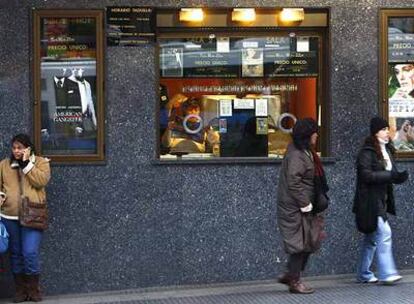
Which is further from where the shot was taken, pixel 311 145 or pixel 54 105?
pixel 54 105

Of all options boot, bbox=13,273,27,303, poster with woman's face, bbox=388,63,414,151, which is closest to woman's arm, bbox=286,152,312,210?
poster with woman's face, bbox=388,63,414,151

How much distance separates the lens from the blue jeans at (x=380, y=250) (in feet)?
25.8

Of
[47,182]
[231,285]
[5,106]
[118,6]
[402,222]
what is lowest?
[231,285]

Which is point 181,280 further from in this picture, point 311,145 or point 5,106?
point 5,106

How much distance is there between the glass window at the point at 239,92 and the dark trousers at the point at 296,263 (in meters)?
1.32

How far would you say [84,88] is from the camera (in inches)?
320

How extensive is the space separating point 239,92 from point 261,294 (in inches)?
86.1

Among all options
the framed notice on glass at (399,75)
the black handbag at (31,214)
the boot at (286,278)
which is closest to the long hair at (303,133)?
the boot at (286,278)

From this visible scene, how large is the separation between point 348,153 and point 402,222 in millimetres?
972

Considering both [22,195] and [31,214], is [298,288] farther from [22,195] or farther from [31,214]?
[22,195]

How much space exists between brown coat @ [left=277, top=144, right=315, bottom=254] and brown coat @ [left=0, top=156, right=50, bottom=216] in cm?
229

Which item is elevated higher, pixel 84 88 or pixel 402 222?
pixel 84 88

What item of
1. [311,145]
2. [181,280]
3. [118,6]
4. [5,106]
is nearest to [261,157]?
[311,145]

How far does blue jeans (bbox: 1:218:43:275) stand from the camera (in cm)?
759
